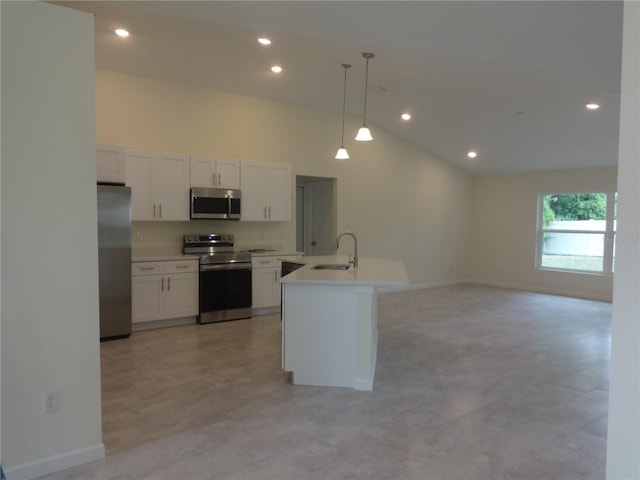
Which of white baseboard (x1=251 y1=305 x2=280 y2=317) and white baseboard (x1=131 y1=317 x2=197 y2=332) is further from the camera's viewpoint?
white baseboard (x1=251 y1=305 x2=280 y2=317)

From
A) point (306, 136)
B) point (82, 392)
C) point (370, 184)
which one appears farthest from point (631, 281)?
point (370, 184)

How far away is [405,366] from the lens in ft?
13.2

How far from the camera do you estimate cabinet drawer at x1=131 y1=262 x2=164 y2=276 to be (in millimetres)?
5074

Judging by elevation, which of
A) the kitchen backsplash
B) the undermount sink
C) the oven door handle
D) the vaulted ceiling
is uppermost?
the vaulted ceiling

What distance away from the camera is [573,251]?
812cm

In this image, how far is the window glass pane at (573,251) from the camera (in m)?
7.78

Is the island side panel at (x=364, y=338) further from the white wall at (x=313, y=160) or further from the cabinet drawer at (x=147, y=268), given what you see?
the white wall at (x=313, y=160)

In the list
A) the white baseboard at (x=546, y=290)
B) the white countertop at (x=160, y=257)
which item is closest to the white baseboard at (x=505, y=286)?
the white baseboard at (x=546, y=290)

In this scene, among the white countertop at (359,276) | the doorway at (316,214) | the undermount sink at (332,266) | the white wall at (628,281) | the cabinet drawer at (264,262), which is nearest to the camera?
the white wall at (628,281)

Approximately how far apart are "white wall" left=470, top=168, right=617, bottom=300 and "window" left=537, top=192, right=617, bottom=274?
166 millimetres

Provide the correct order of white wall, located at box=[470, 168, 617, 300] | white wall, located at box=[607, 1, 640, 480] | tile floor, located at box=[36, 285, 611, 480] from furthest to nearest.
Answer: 1. white wall, located at box=[470, 168, 617, 300]
2. tile floor, located at box=[36, 285, 611, 480]
3. white wall, located at box=[607, 1, 640, 480]

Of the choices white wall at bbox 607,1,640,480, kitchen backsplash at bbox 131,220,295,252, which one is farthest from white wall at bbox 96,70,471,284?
white wall at bbox 607,1,640,480

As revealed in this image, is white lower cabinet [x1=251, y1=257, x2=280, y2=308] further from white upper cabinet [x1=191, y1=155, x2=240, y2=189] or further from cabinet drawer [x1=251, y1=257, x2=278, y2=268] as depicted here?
white upper cabinet [x1=191, y1=155, x2=240, y2=189]

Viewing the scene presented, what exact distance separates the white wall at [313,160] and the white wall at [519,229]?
32cm
